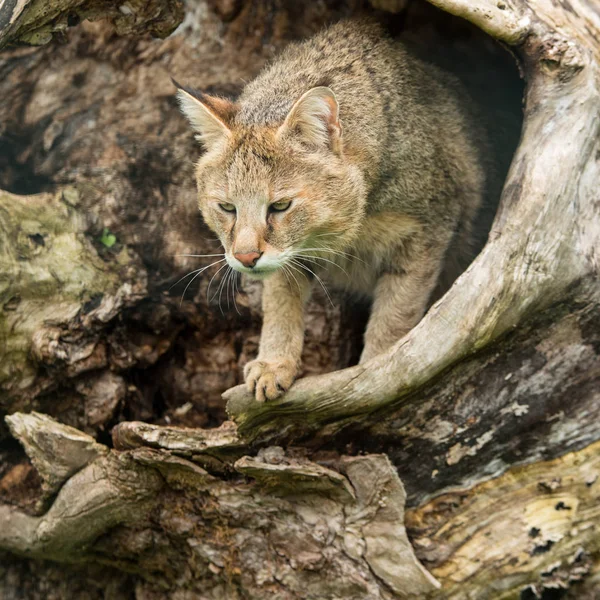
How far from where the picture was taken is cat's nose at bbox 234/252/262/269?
378 centimetres

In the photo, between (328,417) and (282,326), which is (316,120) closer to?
(282,326)

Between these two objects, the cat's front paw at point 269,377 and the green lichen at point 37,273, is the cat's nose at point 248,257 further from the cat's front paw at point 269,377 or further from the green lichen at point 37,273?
the green lichen at point 37,273

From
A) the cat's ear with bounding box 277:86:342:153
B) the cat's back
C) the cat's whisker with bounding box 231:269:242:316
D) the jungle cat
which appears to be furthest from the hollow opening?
the cat's ear with bounding box 277:86:342:153

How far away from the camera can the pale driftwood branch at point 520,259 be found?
11.9 feet

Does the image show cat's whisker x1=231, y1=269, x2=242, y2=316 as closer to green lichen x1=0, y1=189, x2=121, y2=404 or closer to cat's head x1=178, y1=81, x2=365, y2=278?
green lichen x1=0, y1=189, x2=121, y2=404

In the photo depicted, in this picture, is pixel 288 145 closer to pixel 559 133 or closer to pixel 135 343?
pixel 559 133

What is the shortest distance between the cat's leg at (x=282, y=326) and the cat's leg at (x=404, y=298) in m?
0.44

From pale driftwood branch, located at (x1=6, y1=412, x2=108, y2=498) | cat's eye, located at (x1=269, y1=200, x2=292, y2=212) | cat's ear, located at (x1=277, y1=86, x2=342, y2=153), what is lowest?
pale driftwood branch, located at (x1=6, y1=412, x2=108, y2=498)

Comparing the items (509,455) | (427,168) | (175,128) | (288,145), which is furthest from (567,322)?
(175,128)

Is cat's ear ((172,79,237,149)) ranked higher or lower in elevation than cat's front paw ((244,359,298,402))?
higher

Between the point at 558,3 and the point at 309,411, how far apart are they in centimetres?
254

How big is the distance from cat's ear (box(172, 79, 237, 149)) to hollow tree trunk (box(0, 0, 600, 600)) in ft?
2.79

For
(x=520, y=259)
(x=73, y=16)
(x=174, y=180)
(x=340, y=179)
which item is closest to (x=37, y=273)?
(x=174, y=180)

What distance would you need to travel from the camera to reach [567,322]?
377 cm
